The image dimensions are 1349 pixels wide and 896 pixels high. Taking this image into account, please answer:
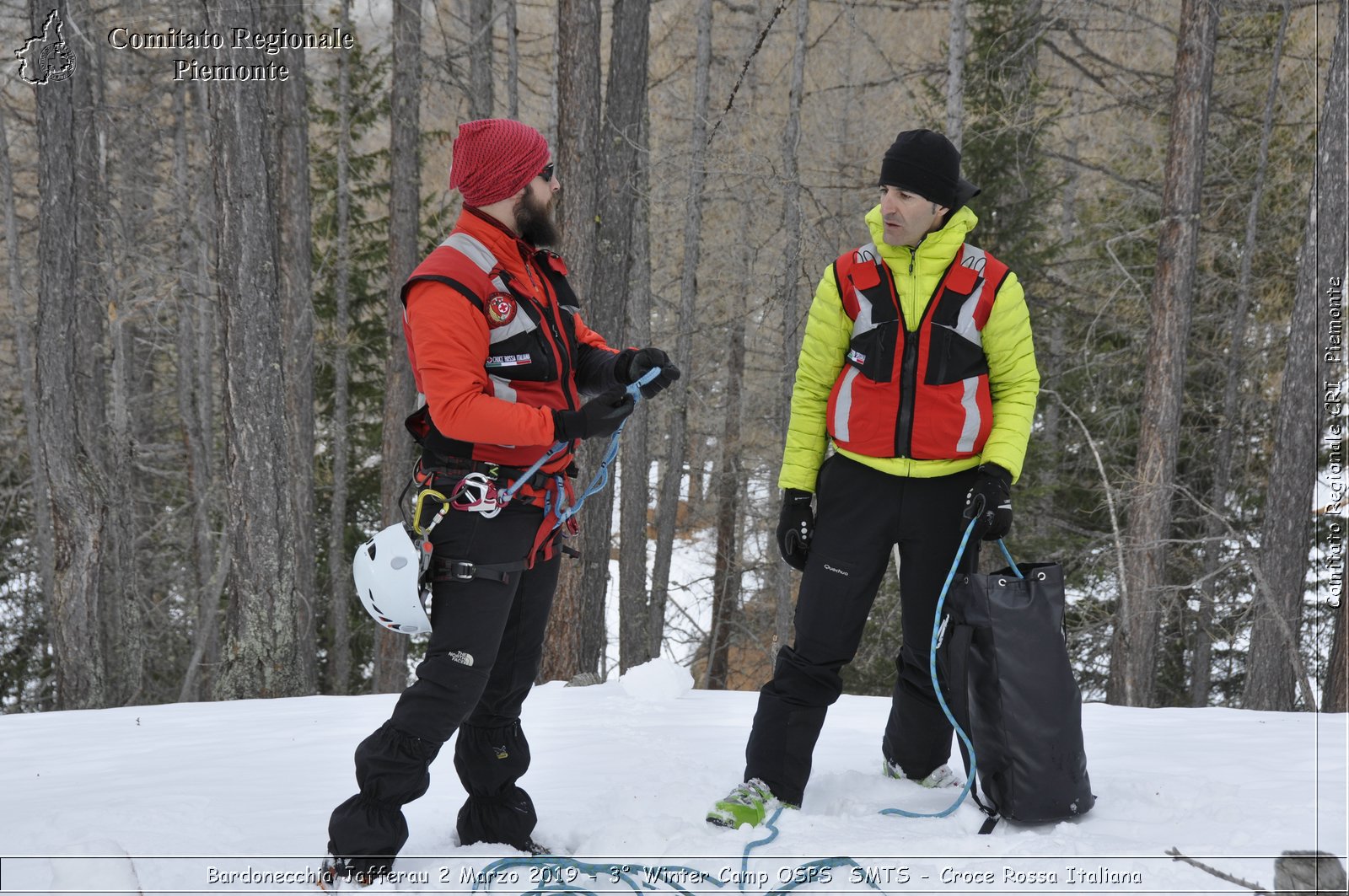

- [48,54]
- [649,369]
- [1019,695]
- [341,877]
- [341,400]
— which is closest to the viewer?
[341,877]

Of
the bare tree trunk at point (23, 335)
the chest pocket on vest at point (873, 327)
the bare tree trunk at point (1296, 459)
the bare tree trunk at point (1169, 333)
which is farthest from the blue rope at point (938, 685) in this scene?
the bare tree trunk at point (23, 335)

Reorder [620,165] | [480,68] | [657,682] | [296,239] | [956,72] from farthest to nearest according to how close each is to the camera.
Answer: [480,68] < [296,239] < [956,72] < [620,165] < [657,682]

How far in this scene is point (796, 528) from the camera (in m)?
3.22

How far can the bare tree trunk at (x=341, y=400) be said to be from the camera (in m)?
14.1

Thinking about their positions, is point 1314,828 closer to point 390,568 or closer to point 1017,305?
point 1017,305

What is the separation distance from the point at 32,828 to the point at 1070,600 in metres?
11.6

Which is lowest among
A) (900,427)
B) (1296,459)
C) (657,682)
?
(657,682)

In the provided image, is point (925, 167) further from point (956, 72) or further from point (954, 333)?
point (956, 72)

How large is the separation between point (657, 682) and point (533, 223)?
2.98 metres

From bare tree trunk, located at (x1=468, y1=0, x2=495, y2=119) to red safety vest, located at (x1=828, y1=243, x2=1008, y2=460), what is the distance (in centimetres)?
934

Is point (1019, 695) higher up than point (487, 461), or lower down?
lower down

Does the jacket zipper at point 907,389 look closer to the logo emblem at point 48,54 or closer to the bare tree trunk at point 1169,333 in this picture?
the bare tree trunk at point 1169,333

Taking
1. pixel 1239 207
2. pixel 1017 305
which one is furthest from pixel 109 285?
pixel 1239 207

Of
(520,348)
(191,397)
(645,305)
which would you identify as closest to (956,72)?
(645,305)
